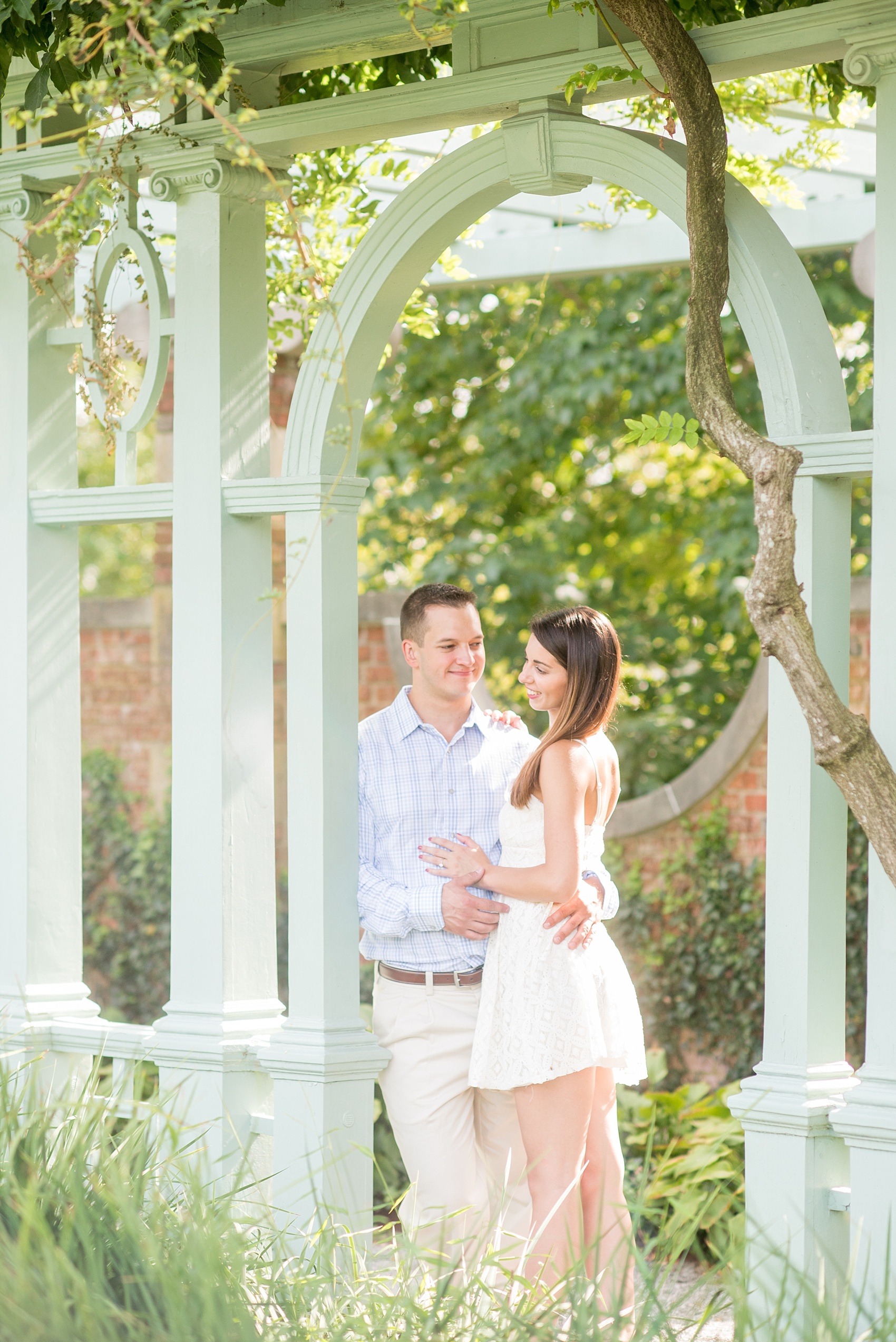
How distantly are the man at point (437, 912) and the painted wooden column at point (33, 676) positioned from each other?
3.25ft

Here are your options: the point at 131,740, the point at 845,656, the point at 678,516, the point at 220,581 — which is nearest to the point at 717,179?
the point at 845,656

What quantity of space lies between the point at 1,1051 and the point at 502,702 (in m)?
6.53

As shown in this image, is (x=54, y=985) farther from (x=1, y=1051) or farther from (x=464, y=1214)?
(x=464, y=1214)

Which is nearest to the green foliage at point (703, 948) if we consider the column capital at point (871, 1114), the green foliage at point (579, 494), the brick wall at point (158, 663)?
the brick wall at point (158, 663)

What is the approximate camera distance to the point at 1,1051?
439 centimetres

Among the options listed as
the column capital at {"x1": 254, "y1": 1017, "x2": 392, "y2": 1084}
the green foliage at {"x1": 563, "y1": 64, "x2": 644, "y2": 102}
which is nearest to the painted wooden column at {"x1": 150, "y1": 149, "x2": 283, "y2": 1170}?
the column capital at {"x1": 254, "y1": 1017, "x2": 392, "y2": 1084}

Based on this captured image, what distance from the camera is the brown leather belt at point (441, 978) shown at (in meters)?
3.99

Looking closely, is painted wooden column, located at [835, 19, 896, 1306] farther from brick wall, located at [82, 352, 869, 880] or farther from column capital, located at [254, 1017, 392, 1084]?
brick wall, located at [82, 352, 869, 880]

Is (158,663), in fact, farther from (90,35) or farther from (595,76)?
(595,76)

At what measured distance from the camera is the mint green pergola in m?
3.29

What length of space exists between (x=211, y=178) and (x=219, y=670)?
125cm

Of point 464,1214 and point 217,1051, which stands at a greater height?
point 217,1051

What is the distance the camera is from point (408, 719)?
4121mm

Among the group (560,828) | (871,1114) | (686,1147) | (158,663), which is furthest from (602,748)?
(158,663)
